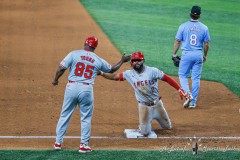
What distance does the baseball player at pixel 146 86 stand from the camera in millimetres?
12727

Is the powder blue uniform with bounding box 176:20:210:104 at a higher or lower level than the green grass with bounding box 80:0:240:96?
higher

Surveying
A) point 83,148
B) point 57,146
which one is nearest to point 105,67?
point 83,148

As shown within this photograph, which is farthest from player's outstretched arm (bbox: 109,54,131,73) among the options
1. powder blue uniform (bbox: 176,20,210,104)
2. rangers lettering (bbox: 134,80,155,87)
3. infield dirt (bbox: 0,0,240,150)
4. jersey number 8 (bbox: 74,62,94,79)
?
powder blue uniform (bbox: 176,20,210,104)

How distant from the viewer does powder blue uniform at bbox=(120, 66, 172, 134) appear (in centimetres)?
1287

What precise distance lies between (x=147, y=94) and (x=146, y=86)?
0.22 metres

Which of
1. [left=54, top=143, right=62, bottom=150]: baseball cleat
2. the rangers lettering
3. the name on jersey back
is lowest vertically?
[left=54, top=143, right=62, bottom=150]: baseball cleat

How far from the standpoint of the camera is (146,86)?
12930 mm

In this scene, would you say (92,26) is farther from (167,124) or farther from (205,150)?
(205,150)

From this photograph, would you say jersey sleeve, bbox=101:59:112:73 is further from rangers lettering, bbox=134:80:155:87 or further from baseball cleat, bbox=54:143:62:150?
baseball cleat, bbox=54:143:62:150

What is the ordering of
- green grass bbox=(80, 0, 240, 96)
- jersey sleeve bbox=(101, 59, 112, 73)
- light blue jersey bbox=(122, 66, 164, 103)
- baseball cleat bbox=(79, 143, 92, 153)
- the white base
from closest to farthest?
baseball cleat bbox=(79, 143, 92, 153) < jersey sleeve bbox=(101, 59, 112, 73) < light blue jersey bbox=(122, 66, 164, 103) < the white base < green grass bbox=(80, 0, 240, 96)

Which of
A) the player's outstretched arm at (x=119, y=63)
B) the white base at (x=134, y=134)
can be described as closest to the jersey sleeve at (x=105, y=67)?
the player's outstretched arm at (x=119, y=63)

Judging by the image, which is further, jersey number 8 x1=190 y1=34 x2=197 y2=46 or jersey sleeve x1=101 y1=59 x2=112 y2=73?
jersey number 8 x1=190 y1=34 x2=197 y2=46

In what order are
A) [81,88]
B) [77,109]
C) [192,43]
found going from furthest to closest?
[77,109] → [192,43] → [81,88]

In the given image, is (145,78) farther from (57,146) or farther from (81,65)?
(57,146)
